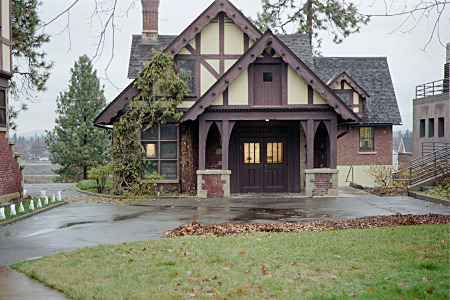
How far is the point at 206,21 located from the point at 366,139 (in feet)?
51.8

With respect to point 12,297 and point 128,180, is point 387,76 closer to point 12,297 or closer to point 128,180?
point 128,180

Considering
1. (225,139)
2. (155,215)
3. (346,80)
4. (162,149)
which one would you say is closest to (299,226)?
(155,215)

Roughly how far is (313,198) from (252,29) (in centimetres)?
784

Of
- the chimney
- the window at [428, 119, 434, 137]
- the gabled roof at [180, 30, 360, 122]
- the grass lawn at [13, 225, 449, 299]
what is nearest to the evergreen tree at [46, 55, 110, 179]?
the chimney

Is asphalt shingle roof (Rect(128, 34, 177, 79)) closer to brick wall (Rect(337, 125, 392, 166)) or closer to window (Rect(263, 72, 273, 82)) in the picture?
window (Rect(263, 72, 273, 82))

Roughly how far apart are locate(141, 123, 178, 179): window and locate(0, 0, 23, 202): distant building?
5.46 metres

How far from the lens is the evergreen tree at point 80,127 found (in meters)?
38.0

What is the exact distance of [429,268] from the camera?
7820mm

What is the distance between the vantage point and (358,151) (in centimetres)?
3278

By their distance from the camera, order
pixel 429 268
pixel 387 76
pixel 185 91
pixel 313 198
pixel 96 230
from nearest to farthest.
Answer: pixel 429 268 → pixel 96 230 → pixel 313 198 → pixel 185 91 → pixel 387 76

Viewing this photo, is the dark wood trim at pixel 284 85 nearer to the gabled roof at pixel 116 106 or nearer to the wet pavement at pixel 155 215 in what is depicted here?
the wet pavement at pixel 155 215

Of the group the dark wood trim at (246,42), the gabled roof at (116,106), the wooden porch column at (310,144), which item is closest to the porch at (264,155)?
the wooden porch column at (310,144)

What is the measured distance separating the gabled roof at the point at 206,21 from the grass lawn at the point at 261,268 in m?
12.9

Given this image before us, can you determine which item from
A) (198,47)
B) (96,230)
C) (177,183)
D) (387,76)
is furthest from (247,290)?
(387,76)
